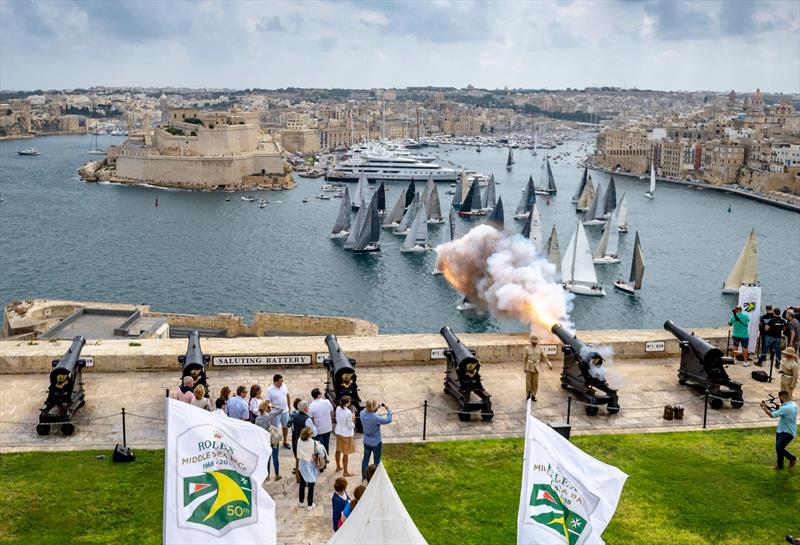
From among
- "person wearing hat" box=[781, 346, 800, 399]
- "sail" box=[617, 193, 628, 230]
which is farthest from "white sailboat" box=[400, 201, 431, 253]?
"person wearing hat" box=[781, 346, 800, 399]

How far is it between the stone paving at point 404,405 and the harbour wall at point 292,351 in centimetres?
16

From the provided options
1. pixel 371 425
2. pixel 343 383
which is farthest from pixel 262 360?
pixel 371 425

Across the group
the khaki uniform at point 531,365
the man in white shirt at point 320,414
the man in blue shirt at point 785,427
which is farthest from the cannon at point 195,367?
the man in blue shirt at point 785,427

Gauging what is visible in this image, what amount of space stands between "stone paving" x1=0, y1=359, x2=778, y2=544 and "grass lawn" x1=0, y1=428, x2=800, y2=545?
484mm

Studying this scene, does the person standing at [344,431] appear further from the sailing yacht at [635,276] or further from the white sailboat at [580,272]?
the sailing yacht at [635,276]

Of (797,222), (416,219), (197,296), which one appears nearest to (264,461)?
(197,296)

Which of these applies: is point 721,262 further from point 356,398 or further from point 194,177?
point 194,177

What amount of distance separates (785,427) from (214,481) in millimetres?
6460

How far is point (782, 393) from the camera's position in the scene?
9.38m

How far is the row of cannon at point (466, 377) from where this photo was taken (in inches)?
394

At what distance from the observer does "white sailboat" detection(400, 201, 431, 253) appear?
54897mm

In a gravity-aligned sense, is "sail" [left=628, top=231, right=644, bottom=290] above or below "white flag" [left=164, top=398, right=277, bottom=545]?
below

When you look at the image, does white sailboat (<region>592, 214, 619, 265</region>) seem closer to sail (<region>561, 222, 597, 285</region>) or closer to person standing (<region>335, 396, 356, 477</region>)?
sail (<region>561, 222, 597, 285</region>)

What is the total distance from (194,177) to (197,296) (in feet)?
190
